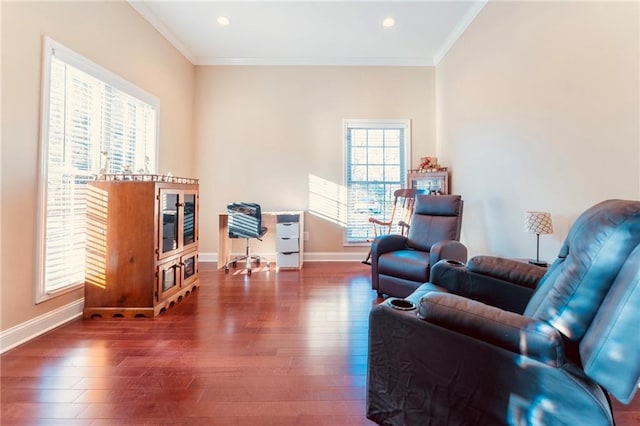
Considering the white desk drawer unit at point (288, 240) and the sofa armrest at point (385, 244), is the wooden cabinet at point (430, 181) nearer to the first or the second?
the sofa armrest at point (385, 244)

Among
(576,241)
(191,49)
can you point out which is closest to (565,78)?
(576,241)

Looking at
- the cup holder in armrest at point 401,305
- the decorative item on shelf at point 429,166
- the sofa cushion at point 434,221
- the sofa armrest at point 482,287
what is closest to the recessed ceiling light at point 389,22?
the decorative item on shelf at point 429,166

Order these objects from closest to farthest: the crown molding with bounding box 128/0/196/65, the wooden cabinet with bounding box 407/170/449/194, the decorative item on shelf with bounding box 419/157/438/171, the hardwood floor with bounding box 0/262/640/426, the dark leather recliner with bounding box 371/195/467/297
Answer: the hardwood floor with bounding box 0/262/640/426, the dark leather recliner with bounding box 371/195/467/297, the crown molding with bounding box 128/0/196/65, the wooden cabinet with bounding box 407/170/449/194, the decorative item on shelf with bounding box 419/157/438/171

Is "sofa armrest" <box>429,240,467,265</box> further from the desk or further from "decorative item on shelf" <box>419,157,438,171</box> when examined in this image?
the desk

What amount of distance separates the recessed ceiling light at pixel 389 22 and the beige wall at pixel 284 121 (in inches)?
38.9

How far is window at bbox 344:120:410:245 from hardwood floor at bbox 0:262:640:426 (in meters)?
2.01

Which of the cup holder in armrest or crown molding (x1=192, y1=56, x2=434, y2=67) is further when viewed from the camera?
crown molding (x1=192, y1=56, x2=434, y2=67)

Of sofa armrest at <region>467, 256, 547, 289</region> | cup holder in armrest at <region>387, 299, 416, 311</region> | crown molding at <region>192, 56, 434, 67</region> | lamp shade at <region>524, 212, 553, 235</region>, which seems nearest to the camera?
cup holder in armrest at <region>387, 299, 416, 311</region>

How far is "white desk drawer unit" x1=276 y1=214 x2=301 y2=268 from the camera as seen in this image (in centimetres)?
423

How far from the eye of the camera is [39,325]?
2246 mm

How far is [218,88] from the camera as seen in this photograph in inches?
186

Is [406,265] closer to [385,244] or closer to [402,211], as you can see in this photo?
[385,244]

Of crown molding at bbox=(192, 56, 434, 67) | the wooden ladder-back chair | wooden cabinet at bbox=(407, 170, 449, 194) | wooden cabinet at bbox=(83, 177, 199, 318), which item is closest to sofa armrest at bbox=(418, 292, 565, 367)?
wooden cabinet at bbox=(83, 177, 199, 318)

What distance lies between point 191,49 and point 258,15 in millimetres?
1523
